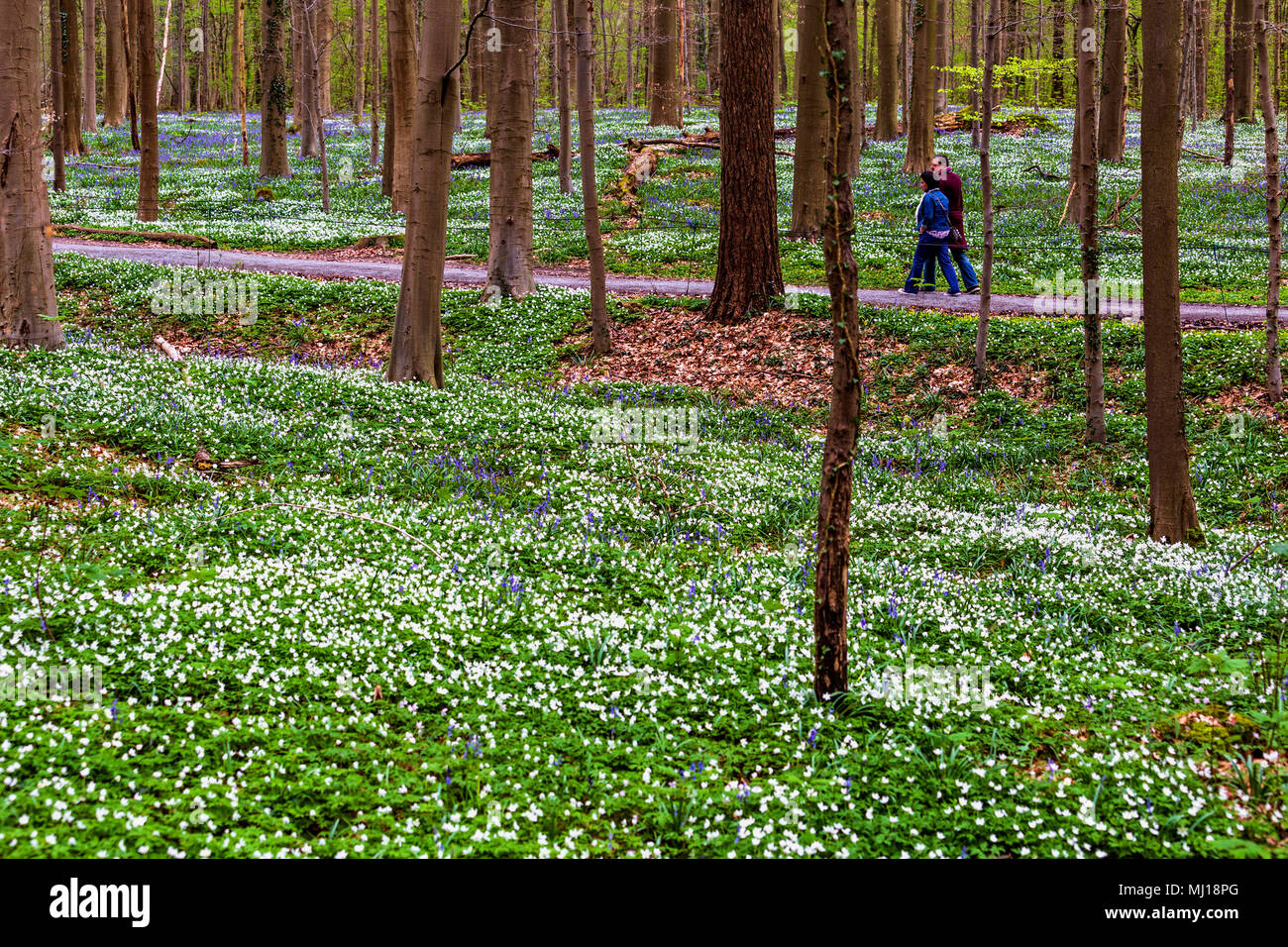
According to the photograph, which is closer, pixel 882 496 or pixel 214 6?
pixel 882 496

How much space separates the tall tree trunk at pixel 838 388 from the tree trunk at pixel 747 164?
13.2 meters

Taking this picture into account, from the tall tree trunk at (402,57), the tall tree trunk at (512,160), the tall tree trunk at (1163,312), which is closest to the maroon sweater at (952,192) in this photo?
the tall tree trunk at (512,160)

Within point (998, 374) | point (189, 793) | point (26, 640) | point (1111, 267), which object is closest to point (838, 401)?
point (189, 793)

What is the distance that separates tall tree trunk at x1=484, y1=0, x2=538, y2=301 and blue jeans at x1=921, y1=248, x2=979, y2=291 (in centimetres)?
891

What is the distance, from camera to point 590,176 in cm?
1742

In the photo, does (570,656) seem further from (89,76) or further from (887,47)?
(89,76)

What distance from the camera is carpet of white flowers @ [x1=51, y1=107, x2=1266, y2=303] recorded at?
77.6 feet

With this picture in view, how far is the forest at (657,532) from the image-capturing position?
4.72 m

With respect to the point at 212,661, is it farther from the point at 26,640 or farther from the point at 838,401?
the point at 838,401

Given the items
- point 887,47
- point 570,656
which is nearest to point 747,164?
point 570,656

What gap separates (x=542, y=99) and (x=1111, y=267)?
252 ft

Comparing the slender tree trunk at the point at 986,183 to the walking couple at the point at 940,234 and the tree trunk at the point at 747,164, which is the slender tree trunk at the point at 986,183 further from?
the tree trunk at the point at 747,164

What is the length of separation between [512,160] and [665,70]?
28.5 metres

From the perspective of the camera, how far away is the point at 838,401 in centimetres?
573
